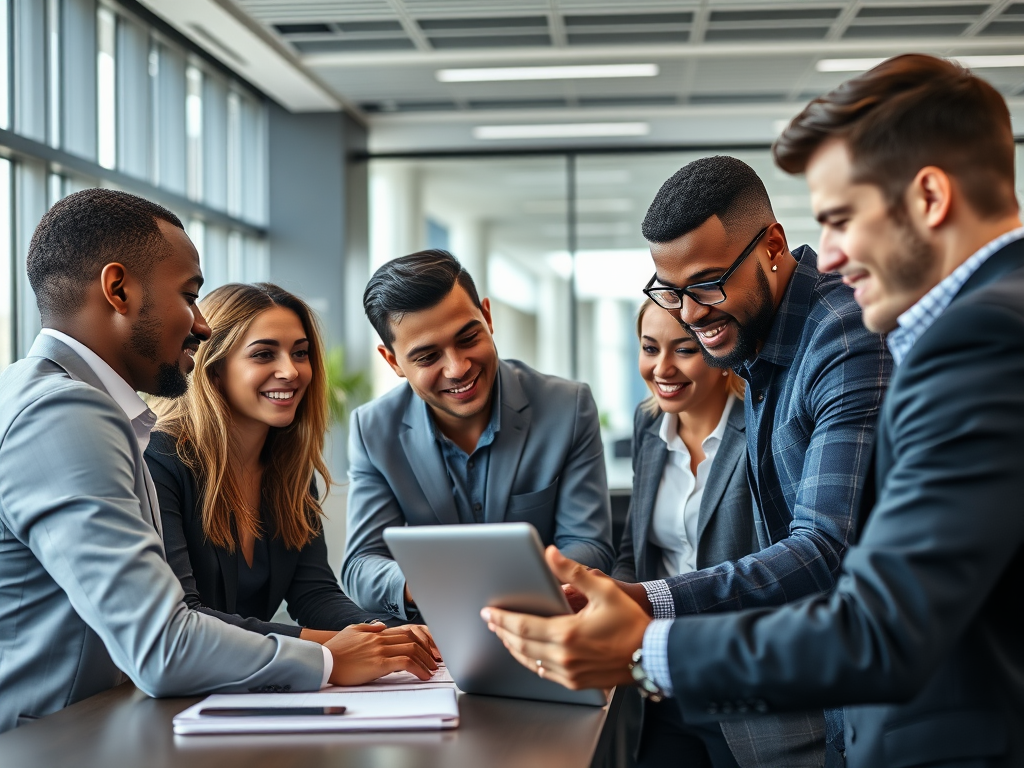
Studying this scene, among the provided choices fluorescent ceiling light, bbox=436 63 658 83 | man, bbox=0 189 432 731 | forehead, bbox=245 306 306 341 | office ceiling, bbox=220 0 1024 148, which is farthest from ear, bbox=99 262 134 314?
fluorescent ceiling light, bbox=436 63 658 83

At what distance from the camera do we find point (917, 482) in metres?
0.99

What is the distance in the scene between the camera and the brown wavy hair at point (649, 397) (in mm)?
2504

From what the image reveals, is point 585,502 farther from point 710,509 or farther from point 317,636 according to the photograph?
point 317,636

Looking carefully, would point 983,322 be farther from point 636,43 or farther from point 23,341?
point 636,43

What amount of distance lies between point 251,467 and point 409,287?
0.59 metres

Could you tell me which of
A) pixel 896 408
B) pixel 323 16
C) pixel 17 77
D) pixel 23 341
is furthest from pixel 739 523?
pixel 323 16

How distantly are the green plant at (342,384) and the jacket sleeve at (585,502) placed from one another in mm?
4942

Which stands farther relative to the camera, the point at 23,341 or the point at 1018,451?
the point at 23,341

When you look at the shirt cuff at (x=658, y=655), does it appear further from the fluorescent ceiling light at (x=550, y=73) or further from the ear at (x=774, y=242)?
the fluorescent ceiling light at (x=550, y=73)

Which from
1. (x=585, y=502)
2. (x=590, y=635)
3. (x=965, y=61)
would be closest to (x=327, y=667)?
(x=590, y=635)

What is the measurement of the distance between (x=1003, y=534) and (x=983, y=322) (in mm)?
210

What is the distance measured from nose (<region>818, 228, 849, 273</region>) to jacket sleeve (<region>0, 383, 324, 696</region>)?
38.8 inches

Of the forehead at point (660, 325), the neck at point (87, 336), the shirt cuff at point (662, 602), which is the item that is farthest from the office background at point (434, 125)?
the shirt cuff at point (662, 602)

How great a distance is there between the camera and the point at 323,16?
21.5 ft
